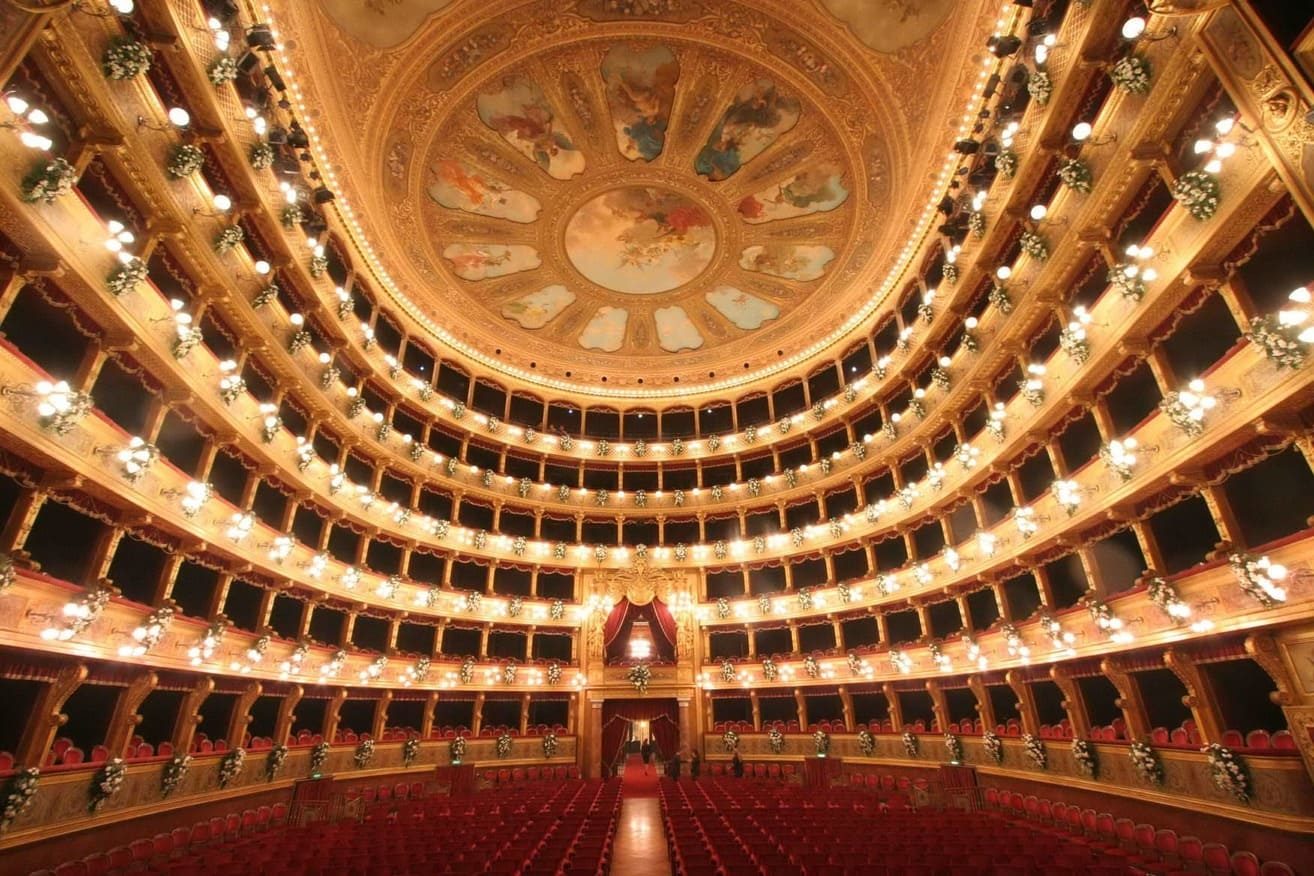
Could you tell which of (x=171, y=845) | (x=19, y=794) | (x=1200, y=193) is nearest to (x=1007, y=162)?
(x=1200, y=193)

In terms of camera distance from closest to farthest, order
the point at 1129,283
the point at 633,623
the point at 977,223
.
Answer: the point at 1129,283 → the point at 977,223 → the point at 633,623

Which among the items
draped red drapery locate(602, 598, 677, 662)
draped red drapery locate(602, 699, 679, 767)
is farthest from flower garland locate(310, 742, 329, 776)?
draped red drapery locate(602, 598, 677, 662)

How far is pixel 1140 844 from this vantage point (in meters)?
10.5

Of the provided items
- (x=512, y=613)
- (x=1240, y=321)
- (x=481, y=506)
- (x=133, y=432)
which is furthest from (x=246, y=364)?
(x=1240, y=321)

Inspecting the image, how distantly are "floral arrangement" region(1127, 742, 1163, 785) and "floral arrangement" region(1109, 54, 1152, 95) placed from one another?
Answer: 11.1 meters

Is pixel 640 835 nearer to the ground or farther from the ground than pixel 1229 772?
nearer to the ground

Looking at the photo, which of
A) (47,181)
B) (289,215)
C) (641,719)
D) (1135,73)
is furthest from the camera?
(641,719)

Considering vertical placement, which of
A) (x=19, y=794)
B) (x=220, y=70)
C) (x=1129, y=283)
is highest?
(x=220, y=70)

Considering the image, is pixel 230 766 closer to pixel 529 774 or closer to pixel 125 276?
pixel 529 774

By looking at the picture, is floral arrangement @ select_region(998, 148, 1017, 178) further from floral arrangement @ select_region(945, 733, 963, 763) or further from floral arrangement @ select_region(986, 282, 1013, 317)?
floral arrangement @ select_region(945, 733, 963, 763)

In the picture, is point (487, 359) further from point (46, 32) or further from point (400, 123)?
point (46, 32)

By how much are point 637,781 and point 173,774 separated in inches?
563

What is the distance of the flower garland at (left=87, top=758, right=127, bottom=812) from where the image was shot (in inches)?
419

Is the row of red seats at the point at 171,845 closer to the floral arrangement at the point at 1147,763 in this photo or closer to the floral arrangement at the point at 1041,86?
the floral arrangement at the point at 1147,763
